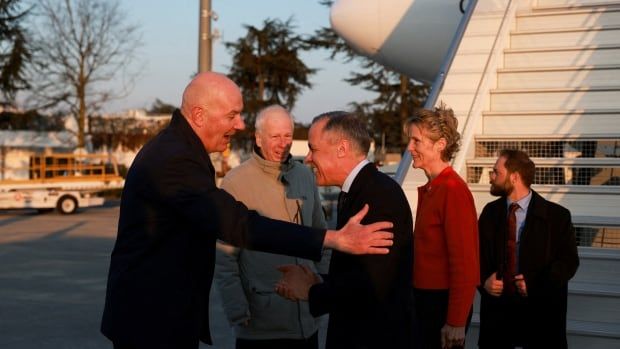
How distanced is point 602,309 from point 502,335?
33.8 inches

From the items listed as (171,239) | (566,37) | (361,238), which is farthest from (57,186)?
(361,238)

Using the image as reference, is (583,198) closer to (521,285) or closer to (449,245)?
(521,285)

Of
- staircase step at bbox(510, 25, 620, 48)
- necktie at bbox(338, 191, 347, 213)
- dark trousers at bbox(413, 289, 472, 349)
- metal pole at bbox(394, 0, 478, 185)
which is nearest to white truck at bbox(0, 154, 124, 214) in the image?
metal pole at bbox(394, 0, 478, 185)

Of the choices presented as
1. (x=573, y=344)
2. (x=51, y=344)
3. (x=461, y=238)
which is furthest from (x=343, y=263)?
(x=51, y=344)

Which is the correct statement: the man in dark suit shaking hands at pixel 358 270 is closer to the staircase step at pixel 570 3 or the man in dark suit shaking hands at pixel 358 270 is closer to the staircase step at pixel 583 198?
the staircase step at pixel 583 198

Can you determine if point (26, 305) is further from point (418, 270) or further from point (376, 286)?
point (376, 286)

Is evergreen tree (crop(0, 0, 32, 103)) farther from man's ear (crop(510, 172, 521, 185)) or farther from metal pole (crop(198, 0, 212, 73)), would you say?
man's ear (crop(510, 172, 521, 185))

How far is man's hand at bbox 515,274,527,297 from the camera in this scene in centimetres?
471

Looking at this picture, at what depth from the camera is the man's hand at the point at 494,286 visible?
473cm

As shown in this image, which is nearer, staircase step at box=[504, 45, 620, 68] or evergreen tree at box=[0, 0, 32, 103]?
staircase step at box=[504, 45, 620, 68]

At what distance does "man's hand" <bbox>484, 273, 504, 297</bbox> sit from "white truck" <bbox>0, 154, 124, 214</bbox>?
18.9 metres

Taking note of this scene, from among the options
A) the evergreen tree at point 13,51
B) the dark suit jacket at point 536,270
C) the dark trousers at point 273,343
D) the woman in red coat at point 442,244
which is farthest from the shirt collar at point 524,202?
the evergreen tree at point 13,51

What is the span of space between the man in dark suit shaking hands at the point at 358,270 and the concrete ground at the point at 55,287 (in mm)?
4268

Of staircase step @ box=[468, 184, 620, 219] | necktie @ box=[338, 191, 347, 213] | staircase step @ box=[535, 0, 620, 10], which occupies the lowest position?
staircase step @ box=[468, 184, 620, 219]
